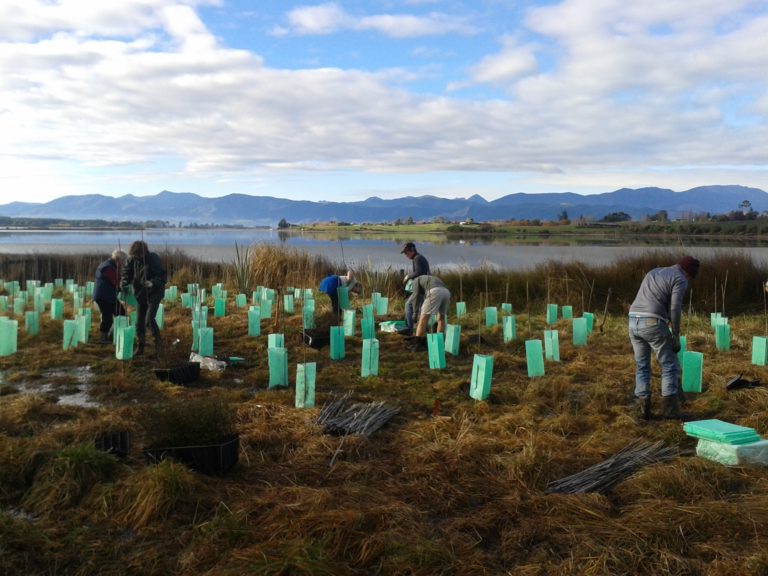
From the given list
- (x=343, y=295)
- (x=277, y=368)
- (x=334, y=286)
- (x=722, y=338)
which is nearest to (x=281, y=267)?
(x=343, y=295)

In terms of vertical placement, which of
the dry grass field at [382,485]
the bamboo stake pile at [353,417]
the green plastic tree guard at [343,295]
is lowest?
the dry grass field at [382,485]

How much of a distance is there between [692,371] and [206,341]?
5074mm

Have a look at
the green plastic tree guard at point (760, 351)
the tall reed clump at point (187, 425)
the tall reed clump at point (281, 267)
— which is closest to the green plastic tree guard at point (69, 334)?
the tall reed clump at point (187, 425)

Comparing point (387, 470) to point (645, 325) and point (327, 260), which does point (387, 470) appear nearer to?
point (645, 325)

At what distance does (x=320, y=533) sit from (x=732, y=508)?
6.85 ft

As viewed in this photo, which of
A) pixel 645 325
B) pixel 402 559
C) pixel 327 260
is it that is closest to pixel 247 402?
pixel 402 559

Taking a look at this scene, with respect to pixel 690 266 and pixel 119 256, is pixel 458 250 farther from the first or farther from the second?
pixel 690 266

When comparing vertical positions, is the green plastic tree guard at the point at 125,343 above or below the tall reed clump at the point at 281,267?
below

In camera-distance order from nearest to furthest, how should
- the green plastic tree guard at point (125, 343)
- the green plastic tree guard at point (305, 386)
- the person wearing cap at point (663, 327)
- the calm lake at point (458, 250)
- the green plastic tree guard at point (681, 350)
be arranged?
the person wearing cap at point (663, 327) → the green plastic tree guard at point (305, 386) → the green plastic tree guard at point (681, 350) → the green plastic tree guard at point (125, 343) → the calm lake at point (458, 250)

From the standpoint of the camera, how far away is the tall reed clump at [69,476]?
3357mm

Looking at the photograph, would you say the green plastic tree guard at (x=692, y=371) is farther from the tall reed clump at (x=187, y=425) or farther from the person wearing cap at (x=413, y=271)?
the tall reed clump at (x=187, y=425)

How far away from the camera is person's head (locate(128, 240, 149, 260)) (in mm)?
7070

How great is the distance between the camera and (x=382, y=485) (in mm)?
3660

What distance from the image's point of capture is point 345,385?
20.1 feet
